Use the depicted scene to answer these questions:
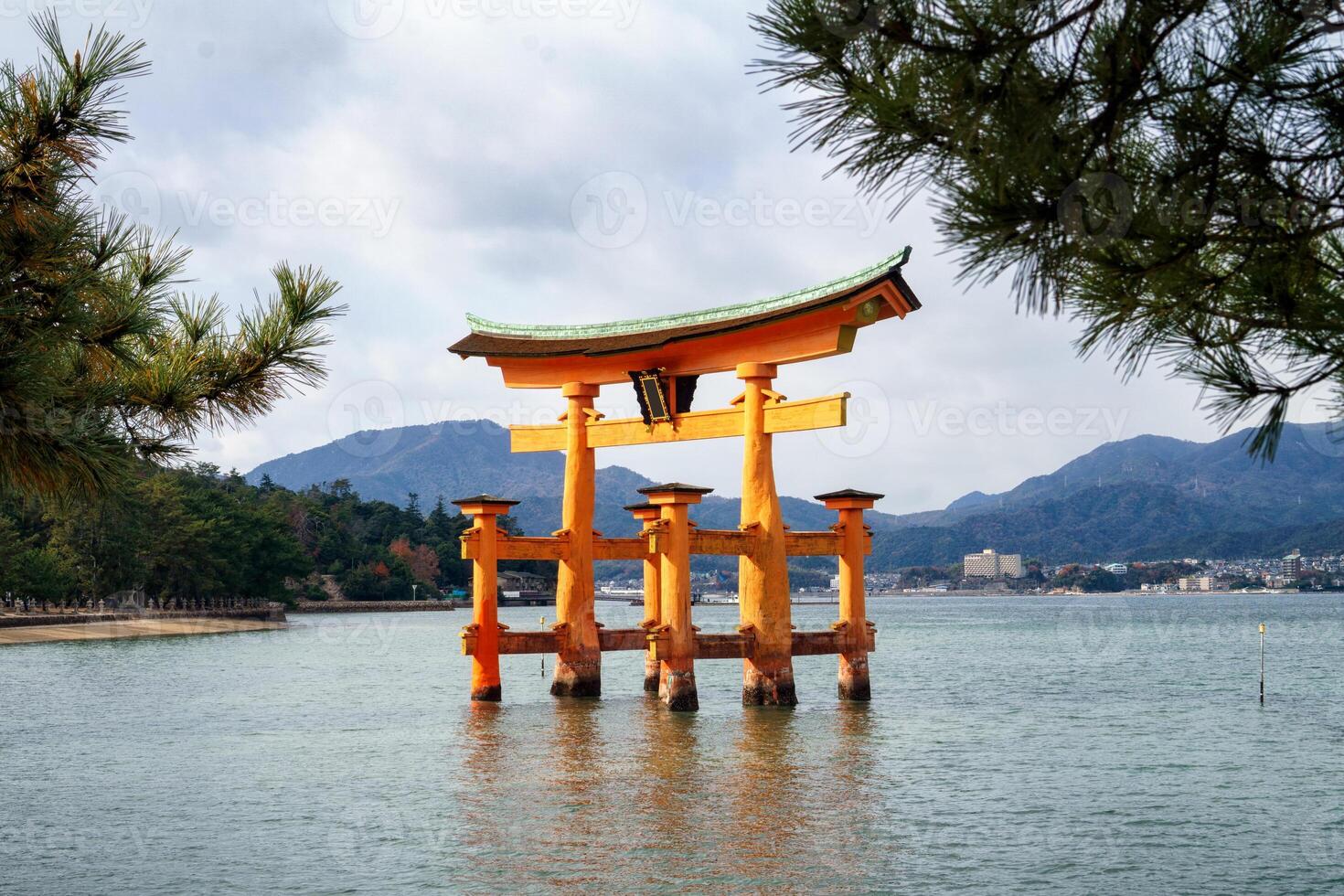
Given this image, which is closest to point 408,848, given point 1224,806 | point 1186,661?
point 1224,806

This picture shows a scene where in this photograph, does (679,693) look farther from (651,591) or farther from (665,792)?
(665,792)

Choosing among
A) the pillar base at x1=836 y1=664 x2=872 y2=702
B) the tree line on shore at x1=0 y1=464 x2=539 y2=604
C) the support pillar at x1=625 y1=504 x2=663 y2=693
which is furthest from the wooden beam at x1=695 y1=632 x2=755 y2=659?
the tree line on shore at x1=0 y1=464 x2=539 y2=604

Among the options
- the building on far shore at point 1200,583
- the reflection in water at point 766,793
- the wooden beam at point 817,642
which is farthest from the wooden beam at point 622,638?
the building on far shore at point 1200,583

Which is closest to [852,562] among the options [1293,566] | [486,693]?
[486,693]

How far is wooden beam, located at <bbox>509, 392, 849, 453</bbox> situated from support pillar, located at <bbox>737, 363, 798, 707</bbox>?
0.35 m

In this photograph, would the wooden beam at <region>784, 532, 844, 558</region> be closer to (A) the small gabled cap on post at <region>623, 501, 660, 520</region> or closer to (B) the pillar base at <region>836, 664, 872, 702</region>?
(A) the small gabled cap on post at <region>623, 501, 660, 520</region>

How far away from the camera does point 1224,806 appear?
1548cm

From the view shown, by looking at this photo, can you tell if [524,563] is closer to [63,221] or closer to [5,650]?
[5,650]

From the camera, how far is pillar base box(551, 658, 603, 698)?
24.4m

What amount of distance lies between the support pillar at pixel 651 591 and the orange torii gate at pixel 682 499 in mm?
58

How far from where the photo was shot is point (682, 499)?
21.5m

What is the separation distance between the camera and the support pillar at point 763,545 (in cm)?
2127

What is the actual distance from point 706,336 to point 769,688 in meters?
6.44

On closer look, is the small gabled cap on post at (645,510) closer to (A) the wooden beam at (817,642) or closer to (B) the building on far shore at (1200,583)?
(A) the wooden beam at (817,642)
